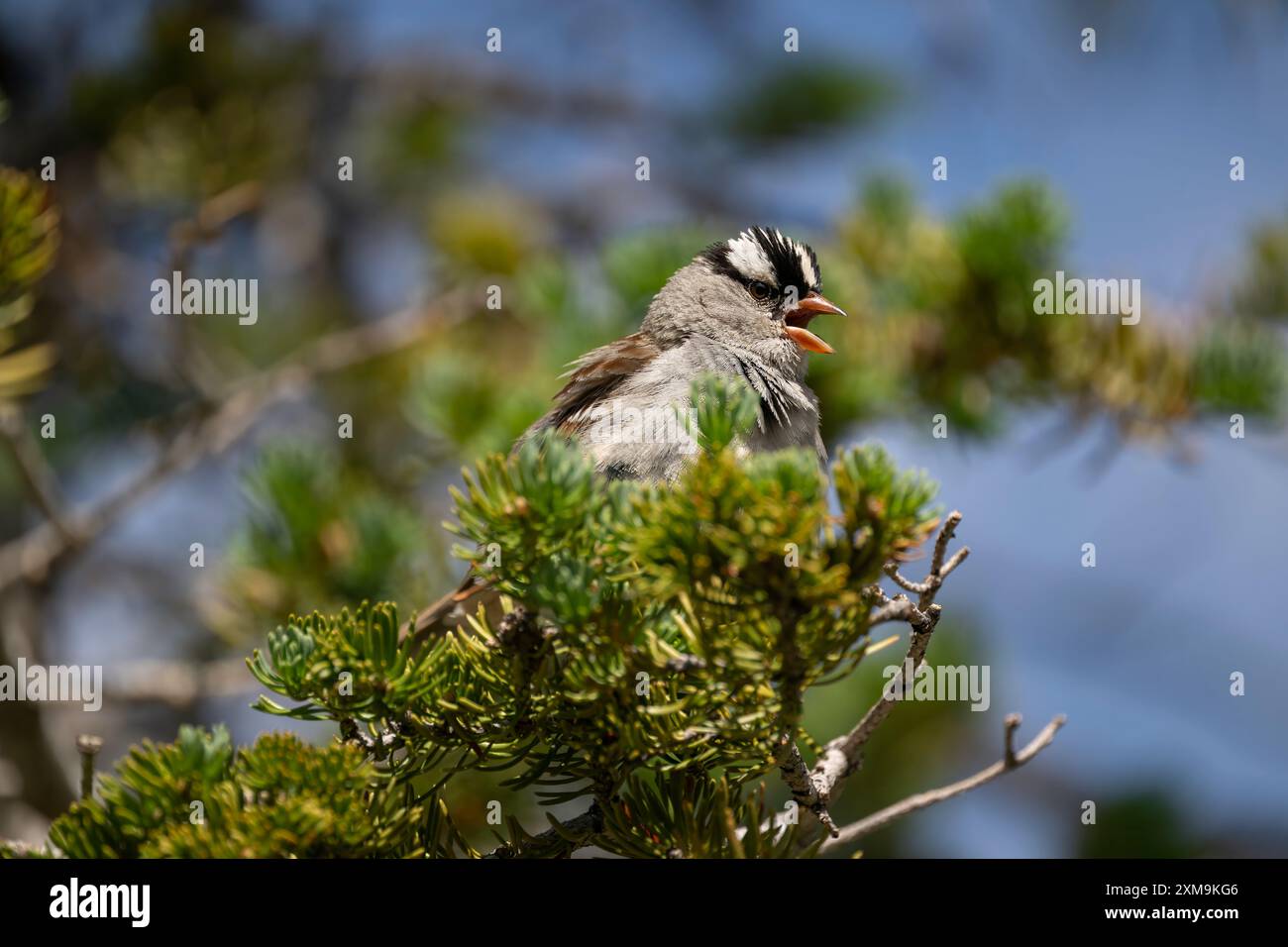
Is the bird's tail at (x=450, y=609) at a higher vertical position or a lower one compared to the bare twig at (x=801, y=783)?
higher

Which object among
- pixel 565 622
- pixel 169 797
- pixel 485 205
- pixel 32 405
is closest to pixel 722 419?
pixel 565 622

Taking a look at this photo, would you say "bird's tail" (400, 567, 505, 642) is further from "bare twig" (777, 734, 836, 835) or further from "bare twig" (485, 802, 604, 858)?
"bare twig" (777, 734, 836, 835)

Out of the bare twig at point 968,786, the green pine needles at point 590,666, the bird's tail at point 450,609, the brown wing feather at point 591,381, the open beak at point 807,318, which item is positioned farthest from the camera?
the open beak at point 807,318

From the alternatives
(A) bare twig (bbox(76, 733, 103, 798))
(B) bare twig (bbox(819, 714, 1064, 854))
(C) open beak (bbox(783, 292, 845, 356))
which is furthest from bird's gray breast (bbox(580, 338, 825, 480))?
(A) bare twig (bbox(76, 733, 103, 798))

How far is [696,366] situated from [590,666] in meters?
1.48

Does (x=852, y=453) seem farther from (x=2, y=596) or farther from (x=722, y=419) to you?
(x=2, y=596)

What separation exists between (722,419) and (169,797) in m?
0.83

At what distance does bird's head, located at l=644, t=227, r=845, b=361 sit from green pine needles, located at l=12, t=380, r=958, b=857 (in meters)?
1.61

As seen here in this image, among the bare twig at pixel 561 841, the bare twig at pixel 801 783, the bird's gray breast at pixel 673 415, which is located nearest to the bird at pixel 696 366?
the bird's gray breast at pixel 673 415

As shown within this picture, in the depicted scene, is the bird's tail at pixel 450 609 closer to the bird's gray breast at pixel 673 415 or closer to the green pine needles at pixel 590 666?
the bird's gray breast at pixel 673 415

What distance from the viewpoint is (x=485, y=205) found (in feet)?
16.4

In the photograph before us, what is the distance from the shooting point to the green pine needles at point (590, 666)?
4.14ft

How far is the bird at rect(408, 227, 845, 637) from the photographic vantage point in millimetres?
2365

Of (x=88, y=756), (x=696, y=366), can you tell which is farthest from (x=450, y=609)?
(x=88, y=756)
